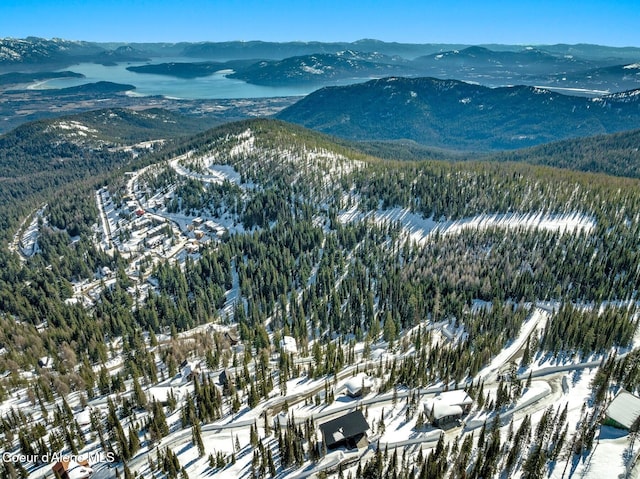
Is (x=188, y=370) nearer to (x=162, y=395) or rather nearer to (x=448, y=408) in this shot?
(x=162, y=395)

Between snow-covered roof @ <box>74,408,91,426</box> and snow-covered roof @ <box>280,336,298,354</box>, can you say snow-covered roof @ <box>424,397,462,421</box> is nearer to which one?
snow-covered roof @ <box>280,336,298,354</box>

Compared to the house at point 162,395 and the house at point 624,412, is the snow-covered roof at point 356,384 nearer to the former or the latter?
the house at point 162,395

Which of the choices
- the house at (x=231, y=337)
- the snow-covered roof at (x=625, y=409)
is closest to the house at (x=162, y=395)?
the house at (x=231, y=337)

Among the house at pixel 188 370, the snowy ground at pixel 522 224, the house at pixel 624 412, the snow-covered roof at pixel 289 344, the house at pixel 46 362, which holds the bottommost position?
the house at pixel 46 362

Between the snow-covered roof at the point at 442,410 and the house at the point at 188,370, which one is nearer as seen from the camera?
the snow-covered roof at the point at 442,410

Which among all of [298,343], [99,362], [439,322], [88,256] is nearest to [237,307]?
[298,343]

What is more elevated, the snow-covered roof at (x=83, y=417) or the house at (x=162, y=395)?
the house at (x=162, y=395)

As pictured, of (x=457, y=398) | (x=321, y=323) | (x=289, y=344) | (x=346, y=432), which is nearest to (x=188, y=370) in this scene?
(x=289, y=344)
